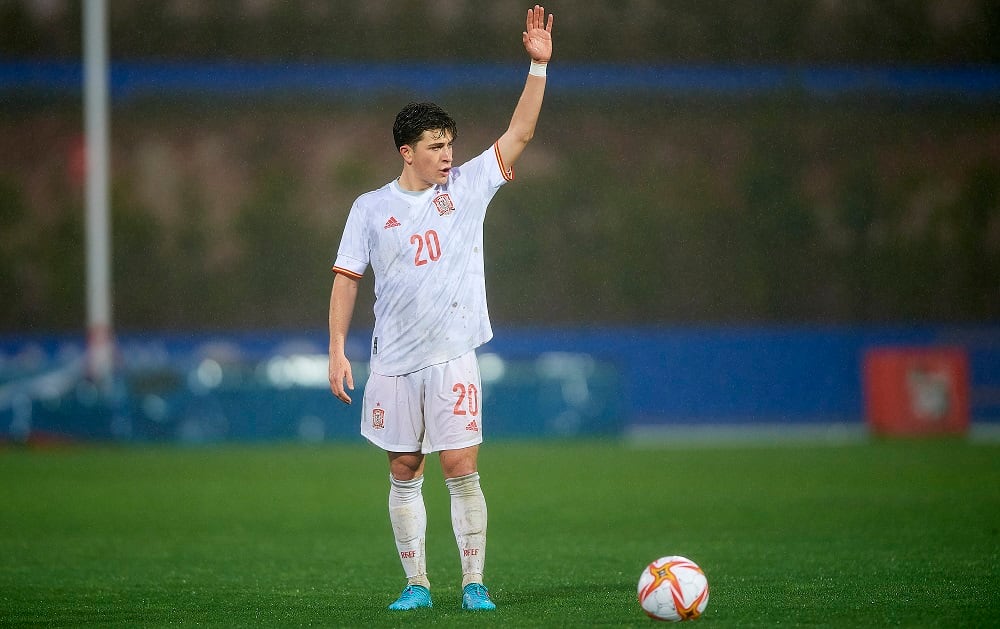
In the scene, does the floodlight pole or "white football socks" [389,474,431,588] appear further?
the floodlight pole

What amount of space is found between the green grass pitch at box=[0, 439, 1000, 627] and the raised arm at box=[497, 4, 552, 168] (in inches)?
73.9

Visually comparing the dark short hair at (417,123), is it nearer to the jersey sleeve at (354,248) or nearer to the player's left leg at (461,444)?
the jersey sleeve at (354,248)

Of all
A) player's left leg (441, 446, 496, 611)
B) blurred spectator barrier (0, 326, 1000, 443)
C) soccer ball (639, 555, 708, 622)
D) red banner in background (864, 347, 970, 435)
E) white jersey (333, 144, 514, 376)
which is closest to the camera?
soccer ball (639, 555, 708, 622)

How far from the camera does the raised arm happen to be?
561 centimetres

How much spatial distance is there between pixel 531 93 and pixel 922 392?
509 inches

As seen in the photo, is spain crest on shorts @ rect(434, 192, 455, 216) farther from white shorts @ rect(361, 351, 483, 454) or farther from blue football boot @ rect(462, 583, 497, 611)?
blue football boot @ rect(462, 583, 497, 611)

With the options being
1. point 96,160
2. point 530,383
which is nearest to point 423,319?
point 530,383

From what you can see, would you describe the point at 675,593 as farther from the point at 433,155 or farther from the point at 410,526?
the point at 433,155

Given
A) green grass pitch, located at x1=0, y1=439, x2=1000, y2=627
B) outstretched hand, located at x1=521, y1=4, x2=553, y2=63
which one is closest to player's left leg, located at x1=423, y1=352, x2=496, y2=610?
green grass pitch, located at x1=0, y1=439, x2=1000, y2=627

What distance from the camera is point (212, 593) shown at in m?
6.14

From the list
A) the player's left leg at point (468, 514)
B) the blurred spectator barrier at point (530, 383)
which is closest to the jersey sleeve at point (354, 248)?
the player's left leg at point (468, 514)

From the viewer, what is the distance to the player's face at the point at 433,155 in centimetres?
556

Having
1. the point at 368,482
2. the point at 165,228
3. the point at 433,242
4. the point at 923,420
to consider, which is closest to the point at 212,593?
the point at 433,242

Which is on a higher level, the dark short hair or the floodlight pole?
the floodlight pole
